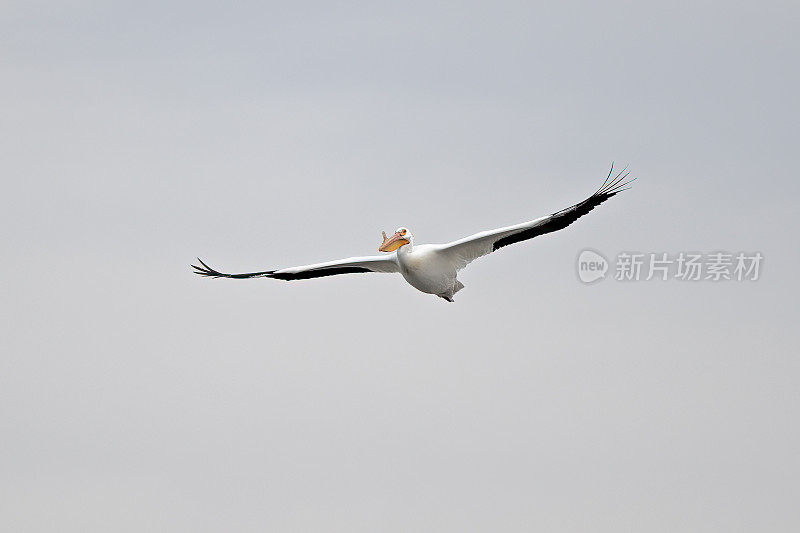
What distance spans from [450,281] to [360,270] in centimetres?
297

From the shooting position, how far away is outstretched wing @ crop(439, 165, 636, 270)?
31.5 metres

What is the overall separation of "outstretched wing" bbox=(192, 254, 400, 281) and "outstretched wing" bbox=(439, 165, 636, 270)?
5.69 feet

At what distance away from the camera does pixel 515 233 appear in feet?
106

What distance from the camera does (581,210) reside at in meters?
31.7

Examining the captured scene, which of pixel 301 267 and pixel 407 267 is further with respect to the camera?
pixel 301 267

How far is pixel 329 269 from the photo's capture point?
117 feet

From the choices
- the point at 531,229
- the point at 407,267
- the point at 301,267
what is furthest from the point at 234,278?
the point at 531,229

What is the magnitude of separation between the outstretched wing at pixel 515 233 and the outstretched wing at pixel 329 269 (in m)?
1.73

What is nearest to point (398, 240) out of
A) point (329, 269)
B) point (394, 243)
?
point (394, 243)

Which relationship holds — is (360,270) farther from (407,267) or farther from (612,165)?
(612,165)

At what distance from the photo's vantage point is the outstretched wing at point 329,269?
34.3 metres

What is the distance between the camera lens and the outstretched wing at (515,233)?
103 feet

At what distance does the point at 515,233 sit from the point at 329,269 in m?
5.57

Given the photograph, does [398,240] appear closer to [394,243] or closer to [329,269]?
[394,243]
